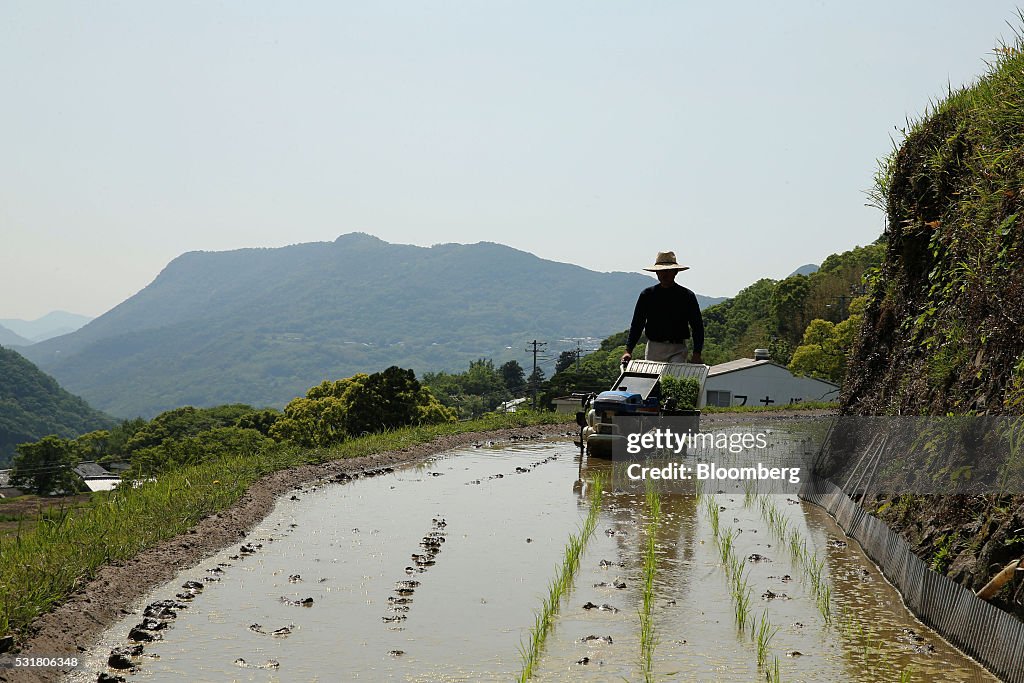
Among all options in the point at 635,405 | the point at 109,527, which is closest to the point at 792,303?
the point at 635,405

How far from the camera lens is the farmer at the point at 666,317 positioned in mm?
14531

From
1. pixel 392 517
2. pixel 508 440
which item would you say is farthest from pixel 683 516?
pixel 508 440

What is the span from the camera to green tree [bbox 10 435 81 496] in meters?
63.2

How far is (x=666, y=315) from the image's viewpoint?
1503 cm

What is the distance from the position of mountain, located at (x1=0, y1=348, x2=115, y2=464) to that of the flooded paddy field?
148m

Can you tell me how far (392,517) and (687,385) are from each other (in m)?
6.21

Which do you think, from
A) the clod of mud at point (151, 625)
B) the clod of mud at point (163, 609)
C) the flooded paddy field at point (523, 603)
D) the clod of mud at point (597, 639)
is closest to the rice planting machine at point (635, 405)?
the flooded paddy field at point (523, 603)

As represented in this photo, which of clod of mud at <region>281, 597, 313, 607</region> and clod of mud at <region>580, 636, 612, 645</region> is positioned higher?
clod of mud at <region>281, 597, 313, 607</region>

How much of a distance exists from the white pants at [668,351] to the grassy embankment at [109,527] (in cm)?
491

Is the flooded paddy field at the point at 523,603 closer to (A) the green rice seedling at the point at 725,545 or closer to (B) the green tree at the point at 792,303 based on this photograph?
(A) the green rice seedling at the point at 725,545

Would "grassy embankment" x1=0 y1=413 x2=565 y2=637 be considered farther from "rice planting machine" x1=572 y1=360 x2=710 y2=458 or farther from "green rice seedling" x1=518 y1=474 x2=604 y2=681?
"rice planting machine" x1=572 y1=360 x2=710 y2=458

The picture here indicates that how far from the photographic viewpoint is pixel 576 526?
9633 millimetres

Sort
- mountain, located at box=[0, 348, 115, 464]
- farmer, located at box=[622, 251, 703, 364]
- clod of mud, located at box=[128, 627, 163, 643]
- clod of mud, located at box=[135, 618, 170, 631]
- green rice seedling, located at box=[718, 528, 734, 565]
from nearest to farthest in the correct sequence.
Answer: clod of mud, located at box=[128, 627, 163, 643]
clod of mud, located at box=[135, 618, 170, 631]
green rice seedling, located at box=[718, 528, 734, 565]
farmer, located at box=[622, 251, 703, 364]
mountain, located at box=[0, 348, 115, 464]

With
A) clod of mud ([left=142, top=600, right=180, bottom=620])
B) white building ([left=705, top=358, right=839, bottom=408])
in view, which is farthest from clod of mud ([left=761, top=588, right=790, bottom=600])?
white building ([left=705, top=358, right=839, bottom=408])
